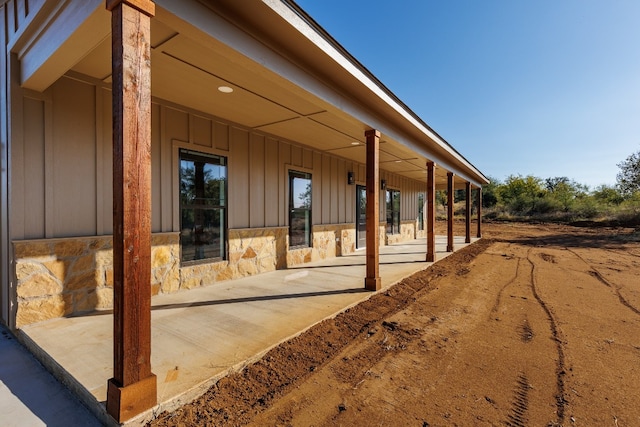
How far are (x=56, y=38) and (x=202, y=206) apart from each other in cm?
263

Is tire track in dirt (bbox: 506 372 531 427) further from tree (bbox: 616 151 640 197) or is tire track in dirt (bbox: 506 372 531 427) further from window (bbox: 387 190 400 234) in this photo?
tree (bbox: 616 151 640 197)

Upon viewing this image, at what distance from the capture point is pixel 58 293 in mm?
3197

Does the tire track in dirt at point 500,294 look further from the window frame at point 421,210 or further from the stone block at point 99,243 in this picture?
the window frame at point 421,210

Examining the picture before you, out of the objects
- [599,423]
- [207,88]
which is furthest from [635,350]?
[207,88]

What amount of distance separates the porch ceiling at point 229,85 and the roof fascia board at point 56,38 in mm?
328

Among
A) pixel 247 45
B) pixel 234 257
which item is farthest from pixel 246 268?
pixel 247 45

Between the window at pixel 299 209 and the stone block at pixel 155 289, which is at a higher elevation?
the window at pixel 299 209

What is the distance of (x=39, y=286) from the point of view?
3.07 meters

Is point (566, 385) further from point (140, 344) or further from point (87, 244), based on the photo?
point (87, 244)

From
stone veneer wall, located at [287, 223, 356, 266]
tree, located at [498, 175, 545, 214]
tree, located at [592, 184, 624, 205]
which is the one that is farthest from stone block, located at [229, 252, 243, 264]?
tree, located at [592, 184, 624, 205]

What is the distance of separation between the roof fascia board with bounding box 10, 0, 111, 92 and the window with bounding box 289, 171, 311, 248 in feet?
13.8

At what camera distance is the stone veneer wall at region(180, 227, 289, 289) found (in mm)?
4555

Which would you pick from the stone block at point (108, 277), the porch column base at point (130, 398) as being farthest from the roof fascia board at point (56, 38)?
the porch column base at point (130, 398)

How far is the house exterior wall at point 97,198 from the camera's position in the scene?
3006 millimetres
